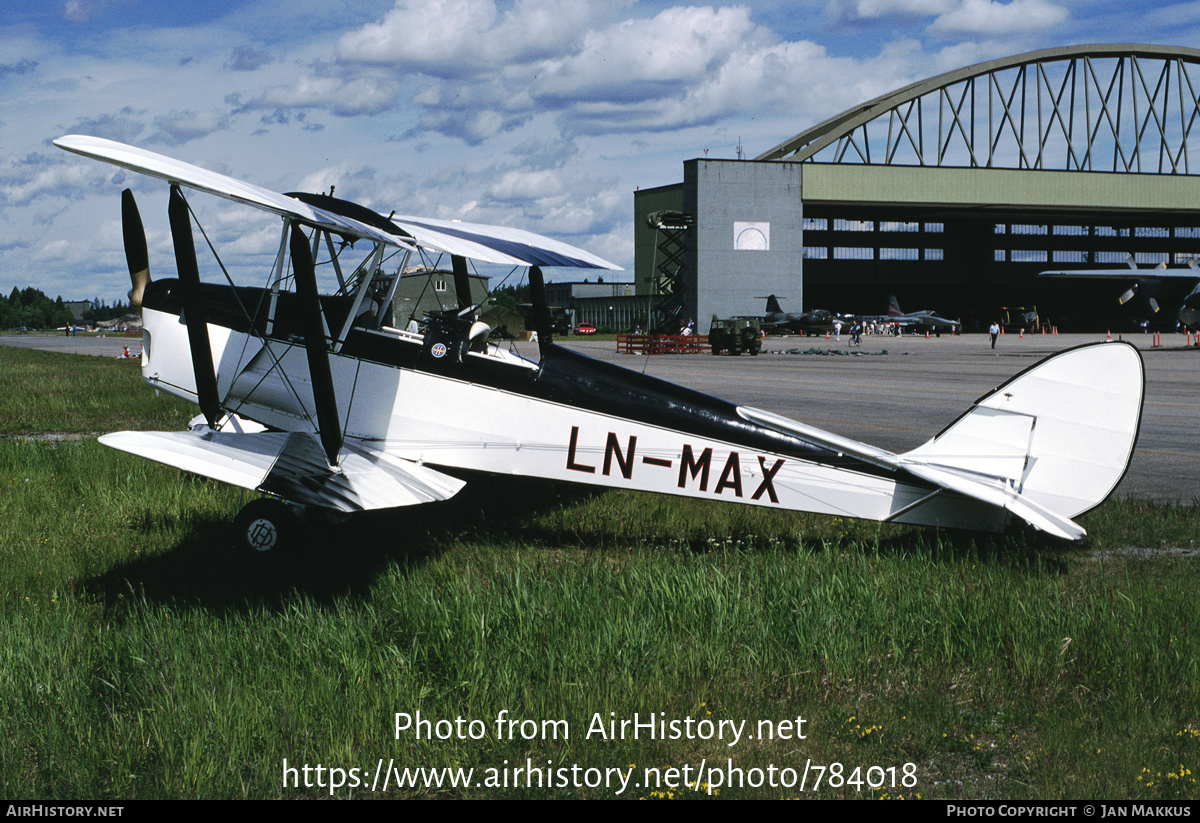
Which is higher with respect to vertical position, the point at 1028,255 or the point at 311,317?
the point at 1028,255

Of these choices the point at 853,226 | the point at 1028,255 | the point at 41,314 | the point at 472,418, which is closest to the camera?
the point at 472,418

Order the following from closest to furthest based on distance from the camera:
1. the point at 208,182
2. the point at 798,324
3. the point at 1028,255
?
1. the point at 208,182
2. the point at 798,324
3. the point at 1028,255

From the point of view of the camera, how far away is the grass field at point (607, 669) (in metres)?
3.56

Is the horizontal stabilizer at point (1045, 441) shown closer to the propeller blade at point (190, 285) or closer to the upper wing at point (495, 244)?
the upper wing at point (495, 244)

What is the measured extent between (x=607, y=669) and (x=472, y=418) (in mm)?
→ 2881

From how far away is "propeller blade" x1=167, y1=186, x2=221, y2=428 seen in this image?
6.22 metres

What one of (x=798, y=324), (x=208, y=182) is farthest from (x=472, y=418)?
(x=798, y=324)

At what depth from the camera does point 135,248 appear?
7.70 meters

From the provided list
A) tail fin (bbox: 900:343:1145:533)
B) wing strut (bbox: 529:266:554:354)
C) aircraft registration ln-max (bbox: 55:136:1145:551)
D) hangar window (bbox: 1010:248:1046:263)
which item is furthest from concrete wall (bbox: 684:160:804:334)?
A: tail fin (bbox: 900:343:1145:533)

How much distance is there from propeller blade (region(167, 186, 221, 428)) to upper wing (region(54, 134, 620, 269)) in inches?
20.3

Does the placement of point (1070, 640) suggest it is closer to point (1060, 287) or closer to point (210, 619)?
point (210, 619)

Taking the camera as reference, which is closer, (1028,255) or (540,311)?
(540,311)

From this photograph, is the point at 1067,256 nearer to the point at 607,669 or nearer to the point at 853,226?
the point at 853,226

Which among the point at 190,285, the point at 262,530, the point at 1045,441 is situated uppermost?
the point at 190,285
